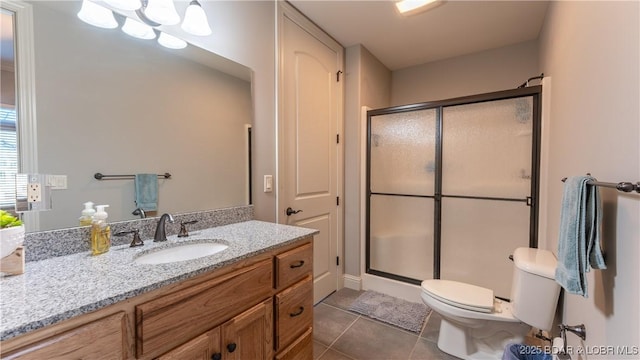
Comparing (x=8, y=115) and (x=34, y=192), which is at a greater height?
(x=8, y=115)

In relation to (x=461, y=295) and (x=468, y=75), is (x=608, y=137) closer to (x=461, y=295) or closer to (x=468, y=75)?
(x=461, y=295)

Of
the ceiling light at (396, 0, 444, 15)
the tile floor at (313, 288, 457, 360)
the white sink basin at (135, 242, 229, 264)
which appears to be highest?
the ceiling light at (396, 0, 444, 15)

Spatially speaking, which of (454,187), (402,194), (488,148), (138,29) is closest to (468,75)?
(488,148)

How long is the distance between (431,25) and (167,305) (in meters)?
2.67

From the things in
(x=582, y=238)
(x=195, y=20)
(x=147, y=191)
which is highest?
(x=195, y=20)

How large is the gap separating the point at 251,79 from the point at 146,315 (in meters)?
1.45

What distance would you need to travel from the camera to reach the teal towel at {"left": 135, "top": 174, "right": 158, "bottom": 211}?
4.06 feet

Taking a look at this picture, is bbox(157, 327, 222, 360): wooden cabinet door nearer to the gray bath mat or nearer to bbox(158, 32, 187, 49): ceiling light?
bbox(158, 32, 187, 49): ceiling light

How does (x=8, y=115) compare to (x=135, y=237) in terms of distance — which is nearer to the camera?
(x=8, y=115)

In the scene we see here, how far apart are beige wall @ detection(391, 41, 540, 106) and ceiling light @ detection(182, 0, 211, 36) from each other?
2.52 m

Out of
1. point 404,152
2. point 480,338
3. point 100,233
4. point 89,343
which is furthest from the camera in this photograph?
point 404,152

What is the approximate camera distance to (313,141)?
2.29 metres

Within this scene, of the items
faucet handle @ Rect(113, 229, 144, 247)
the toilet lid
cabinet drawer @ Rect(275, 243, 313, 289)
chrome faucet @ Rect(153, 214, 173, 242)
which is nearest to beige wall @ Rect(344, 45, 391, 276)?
the toilet lid

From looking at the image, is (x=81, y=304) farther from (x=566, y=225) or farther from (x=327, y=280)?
(x=327, y=280)
